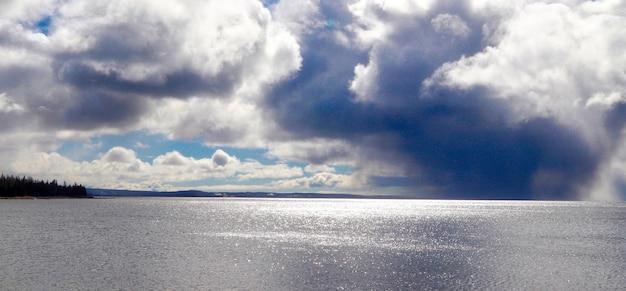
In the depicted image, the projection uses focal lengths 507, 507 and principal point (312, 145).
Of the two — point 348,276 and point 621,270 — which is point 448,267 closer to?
point 348,276

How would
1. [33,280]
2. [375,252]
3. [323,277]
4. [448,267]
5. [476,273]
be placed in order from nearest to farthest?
[33,280] → [323,277] → [476,273] → [448,267] → [375,252]

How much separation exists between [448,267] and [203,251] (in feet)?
127

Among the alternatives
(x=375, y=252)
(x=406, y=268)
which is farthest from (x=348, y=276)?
(x=375, y=252)

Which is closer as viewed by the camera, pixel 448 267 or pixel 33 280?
pixel 33 280

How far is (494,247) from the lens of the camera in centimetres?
9319

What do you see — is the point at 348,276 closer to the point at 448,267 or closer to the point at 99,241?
the point at 448,267

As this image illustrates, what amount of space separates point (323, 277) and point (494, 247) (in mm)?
48748

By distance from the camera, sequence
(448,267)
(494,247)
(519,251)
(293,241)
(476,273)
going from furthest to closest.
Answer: (293,241)
(494,247)
(519,251)
(448,267)
(476,273)

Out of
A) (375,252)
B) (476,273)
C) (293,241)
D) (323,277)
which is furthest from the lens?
(293,241)

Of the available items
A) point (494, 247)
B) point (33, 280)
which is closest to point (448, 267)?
point (494, 247)

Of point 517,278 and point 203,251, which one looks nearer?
point 517,278

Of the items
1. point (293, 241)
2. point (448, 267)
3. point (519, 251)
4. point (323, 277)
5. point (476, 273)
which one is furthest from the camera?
point (293, 241)

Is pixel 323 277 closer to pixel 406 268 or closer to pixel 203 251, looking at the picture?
pixel 406 268

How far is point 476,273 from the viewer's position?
202 feet
